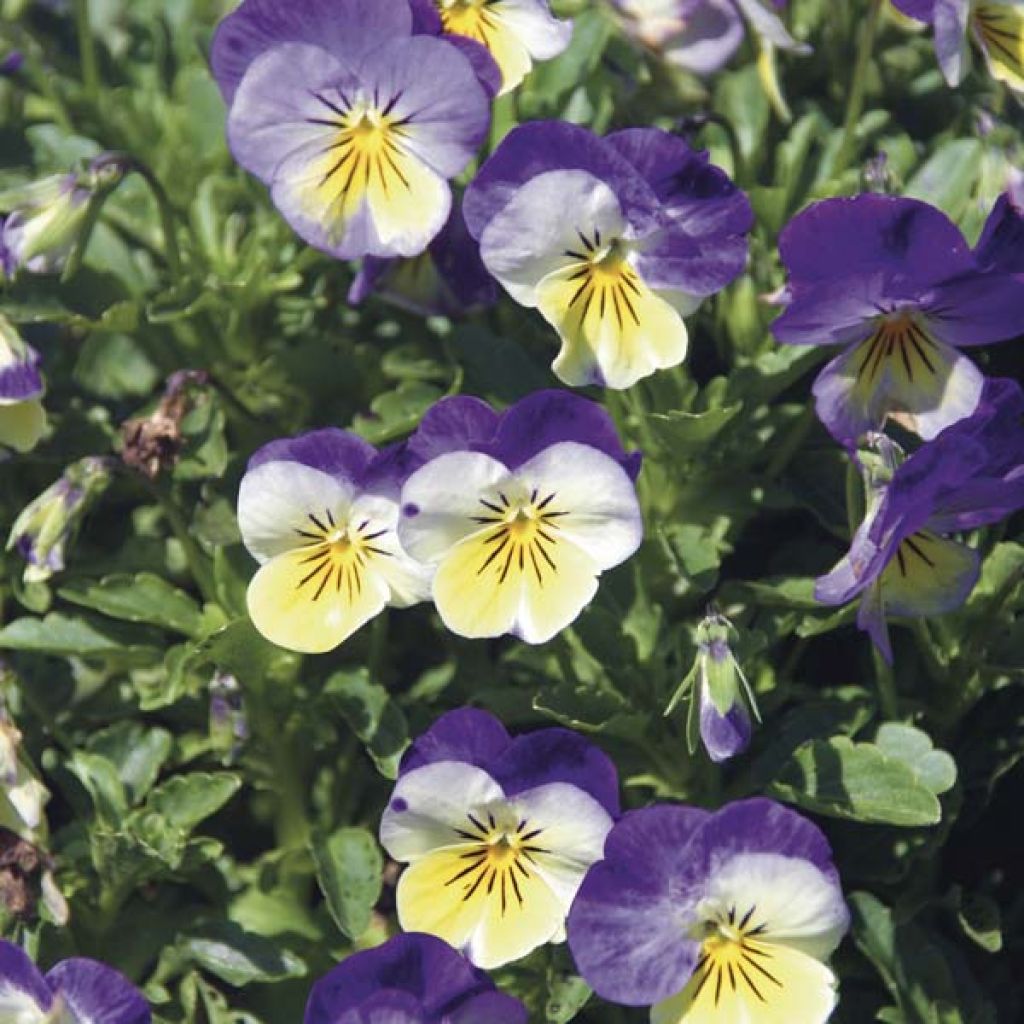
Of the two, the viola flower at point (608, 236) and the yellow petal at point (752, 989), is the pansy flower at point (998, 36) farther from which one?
the yellow petal at point (752, 989)

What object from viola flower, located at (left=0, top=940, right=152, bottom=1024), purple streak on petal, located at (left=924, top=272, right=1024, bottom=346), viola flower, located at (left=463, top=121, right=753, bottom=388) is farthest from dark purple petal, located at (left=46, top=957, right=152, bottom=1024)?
purple streak on petal, located at (left=924, top=272, right=1024, bottom=346)

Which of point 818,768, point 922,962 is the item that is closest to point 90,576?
point 818,768

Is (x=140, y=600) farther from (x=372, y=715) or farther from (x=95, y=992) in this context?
(x=95, y=992)

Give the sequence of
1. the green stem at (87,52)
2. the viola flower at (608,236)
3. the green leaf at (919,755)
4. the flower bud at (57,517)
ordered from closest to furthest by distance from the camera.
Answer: the viola flower at (608,236), the green leaf at (919,755), the flower bud at (57,517), the green stem at (87,52)

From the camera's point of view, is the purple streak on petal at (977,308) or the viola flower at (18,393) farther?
the viola flower at (18,393)

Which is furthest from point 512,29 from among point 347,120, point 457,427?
point 457,427

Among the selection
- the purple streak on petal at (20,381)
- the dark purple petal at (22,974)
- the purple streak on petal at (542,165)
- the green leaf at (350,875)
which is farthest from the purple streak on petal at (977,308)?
the dark purple petal at (22,974)
